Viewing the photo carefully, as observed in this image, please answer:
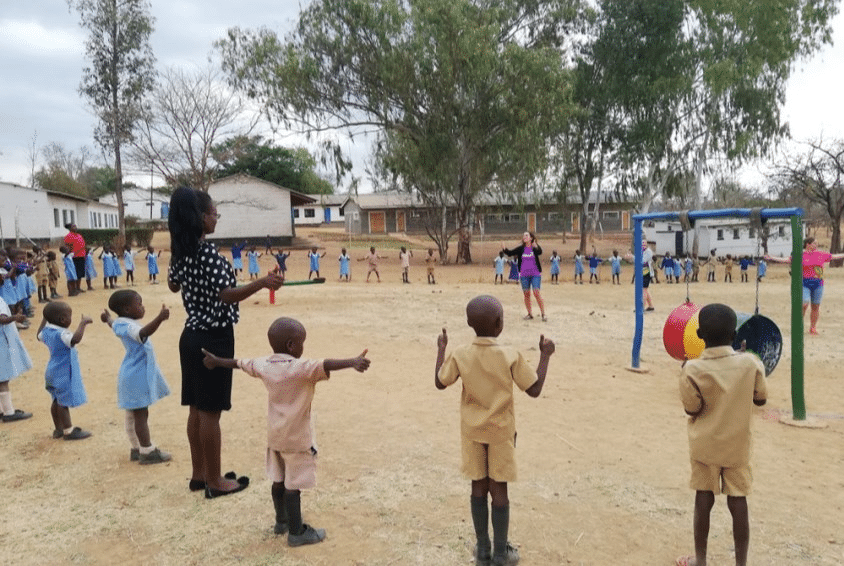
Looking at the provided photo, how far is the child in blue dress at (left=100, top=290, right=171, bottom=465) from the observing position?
4992 mm

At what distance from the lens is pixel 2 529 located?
401 centimetres

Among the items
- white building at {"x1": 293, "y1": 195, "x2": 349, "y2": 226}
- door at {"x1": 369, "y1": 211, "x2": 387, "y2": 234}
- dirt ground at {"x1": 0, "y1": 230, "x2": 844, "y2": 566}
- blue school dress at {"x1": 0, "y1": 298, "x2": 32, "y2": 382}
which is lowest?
dirt ground at {"x1": 0, "y1": 230, "x2": 844, "y2": 566}

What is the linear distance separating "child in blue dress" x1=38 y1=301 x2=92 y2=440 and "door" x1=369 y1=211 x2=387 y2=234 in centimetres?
5119

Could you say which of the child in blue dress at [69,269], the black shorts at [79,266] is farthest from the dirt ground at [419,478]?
the black shorts at [79,266]

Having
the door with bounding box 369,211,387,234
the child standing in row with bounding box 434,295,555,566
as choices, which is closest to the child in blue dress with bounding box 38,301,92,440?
the child standing in row with bounding box 434,295,555,566

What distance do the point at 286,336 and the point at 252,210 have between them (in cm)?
3997

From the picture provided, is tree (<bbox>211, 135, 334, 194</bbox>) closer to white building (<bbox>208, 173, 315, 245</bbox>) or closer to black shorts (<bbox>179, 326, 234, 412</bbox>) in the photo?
white building (<bbox>208, 173, 315, 245</bbox>)

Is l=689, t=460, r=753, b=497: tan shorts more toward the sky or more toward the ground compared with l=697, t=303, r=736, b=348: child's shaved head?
more toward the ground

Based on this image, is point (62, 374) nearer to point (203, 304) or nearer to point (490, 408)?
point (203, 304)

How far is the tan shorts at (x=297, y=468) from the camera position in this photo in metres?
3.65

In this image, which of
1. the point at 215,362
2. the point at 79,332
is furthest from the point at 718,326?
the point at 79,332

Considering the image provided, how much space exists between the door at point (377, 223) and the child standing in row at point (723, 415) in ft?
177

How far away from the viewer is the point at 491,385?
3.35 m

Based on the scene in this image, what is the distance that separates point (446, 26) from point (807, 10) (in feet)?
61.5
